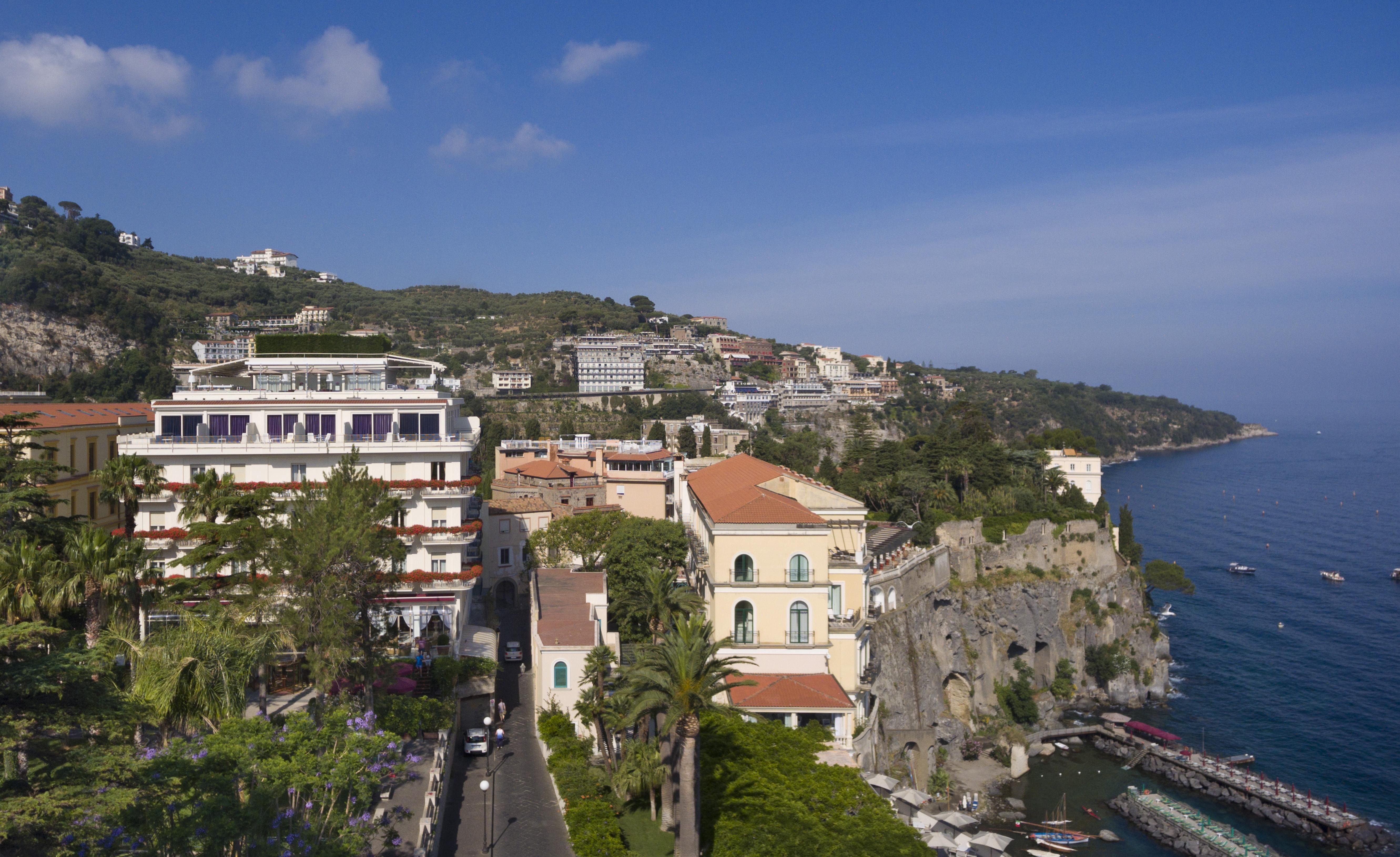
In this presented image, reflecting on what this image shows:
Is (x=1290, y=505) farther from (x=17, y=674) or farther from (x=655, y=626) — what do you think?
(x=17, y=674)

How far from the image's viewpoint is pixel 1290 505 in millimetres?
139625

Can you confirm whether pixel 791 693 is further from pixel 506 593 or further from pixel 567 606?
pixel 506 593

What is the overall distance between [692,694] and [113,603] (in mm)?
15365

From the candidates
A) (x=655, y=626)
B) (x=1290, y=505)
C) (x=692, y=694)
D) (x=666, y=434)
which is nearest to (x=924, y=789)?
(x=655, y=626)

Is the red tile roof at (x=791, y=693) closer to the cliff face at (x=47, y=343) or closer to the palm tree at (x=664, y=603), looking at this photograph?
the palm tree at (x=664, y=603)

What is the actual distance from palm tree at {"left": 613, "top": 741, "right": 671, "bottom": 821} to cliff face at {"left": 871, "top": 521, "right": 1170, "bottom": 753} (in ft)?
60.0

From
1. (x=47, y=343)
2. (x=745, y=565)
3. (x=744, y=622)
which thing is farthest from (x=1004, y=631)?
(x=47, y=343)

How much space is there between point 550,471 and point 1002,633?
3195cm

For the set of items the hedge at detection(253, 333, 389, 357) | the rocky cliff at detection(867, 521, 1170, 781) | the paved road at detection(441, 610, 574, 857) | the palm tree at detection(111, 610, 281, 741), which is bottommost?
the rocky cliff at detection(867, 521, 1170, 781)

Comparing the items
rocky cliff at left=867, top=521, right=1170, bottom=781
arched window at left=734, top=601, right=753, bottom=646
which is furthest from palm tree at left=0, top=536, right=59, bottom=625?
rocky cliff at left=867, top=521, right=1170, bottom=781

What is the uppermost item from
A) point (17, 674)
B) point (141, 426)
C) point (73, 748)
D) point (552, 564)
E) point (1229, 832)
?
point (141, 426)

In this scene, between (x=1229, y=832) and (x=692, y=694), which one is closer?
(x=692, y=694)

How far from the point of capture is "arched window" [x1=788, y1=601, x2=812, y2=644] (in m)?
33.6

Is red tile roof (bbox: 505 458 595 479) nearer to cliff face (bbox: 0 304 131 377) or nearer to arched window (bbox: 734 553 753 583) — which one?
arched window (bbox: 734 553 753 583)
